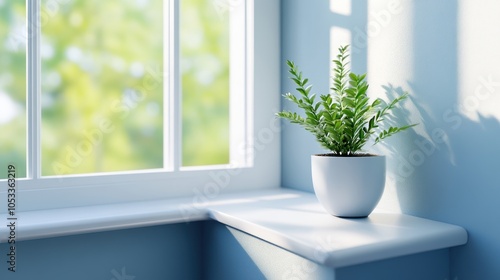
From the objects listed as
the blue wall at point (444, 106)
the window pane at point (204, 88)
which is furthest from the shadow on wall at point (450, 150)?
the window pane at point (204, 88)

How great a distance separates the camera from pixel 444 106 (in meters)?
1.18

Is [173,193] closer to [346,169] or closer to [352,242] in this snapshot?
[346,169]

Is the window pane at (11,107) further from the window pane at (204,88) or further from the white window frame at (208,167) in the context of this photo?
the window pane at (204,88)

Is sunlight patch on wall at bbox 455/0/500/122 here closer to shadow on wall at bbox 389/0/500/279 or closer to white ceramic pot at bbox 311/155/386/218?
shadow on wall at bbox 389/0/500/279

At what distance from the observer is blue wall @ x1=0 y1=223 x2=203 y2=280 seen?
128 centimetres

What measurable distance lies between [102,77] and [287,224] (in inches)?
75.6

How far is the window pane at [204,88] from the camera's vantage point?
2672 mm

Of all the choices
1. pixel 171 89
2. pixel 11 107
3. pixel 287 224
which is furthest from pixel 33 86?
pixel 11 107

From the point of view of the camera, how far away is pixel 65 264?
1.32 meters

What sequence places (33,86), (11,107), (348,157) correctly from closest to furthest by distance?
(348,157) < (33,86) < (11,107)

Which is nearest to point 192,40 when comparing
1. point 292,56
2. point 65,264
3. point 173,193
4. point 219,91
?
point 219,91

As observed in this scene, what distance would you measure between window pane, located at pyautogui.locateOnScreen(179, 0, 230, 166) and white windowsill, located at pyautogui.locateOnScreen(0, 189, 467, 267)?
1178mm

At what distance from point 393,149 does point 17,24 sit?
110 cm

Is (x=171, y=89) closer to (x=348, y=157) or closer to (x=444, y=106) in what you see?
(x=348, y=157)
